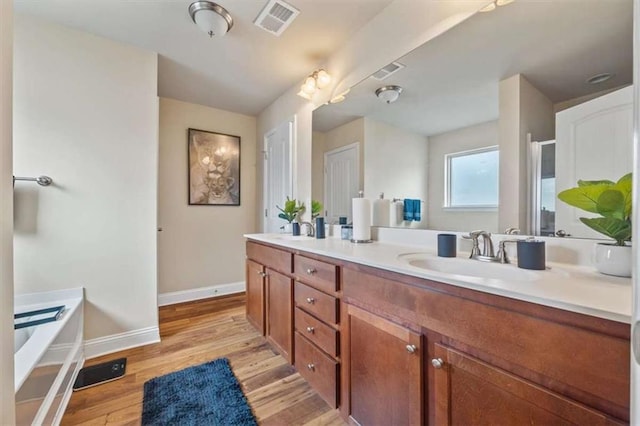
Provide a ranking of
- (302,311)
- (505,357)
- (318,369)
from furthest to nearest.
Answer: (302,311)
(318,369)
(505,357)

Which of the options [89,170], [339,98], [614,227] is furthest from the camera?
[339,98]

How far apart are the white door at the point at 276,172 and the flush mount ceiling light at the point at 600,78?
2.15m

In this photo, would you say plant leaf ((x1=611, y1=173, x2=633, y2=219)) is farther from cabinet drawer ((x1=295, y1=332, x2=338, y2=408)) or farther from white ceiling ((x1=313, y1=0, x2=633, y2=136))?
cabinet drawer ((x1=295, y1=332, x2=338, y2=408))

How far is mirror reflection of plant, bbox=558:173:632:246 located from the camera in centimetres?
75

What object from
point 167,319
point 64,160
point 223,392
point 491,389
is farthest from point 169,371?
point 491,389

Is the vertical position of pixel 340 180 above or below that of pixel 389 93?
below

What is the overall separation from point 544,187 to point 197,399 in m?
1.98

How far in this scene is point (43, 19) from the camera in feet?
5.82

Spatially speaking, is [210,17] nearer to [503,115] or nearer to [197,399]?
[503,115]

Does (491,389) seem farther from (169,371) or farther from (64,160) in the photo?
(64,160)

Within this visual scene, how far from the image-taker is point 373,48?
5.77 ft

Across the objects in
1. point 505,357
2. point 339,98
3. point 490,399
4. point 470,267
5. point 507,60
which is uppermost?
point 339,98

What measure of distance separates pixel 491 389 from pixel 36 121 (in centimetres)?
282

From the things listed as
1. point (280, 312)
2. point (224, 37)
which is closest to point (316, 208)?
point (280, 312)
